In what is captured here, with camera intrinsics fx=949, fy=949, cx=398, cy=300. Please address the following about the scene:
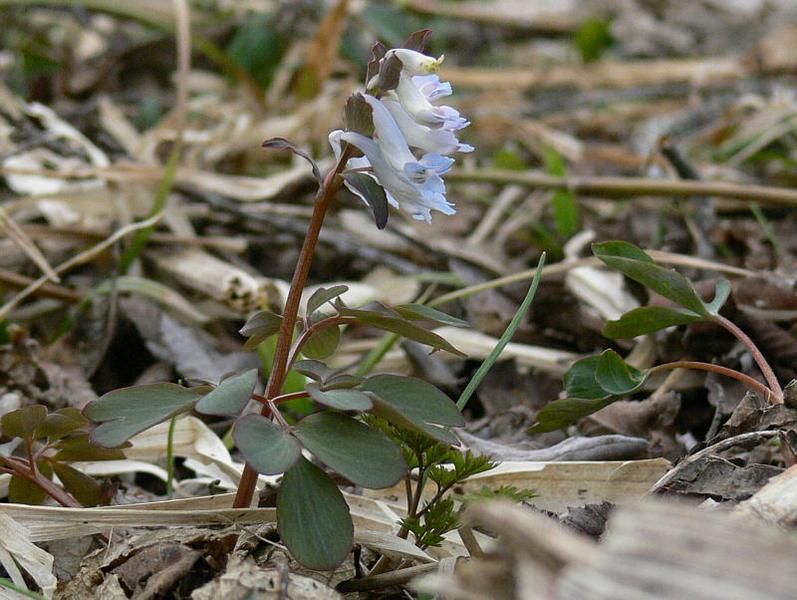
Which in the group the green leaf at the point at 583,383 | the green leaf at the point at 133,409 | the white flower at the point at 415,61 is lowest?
the green leaf at the point at 583,383

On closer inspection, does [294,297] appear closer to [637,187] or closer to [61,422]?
[61,422]

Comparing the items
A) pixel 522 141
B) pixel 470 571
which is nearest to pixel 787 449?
pixel 470 571

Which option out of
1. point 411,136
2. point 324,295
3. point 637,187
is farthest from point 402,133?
point 637,187

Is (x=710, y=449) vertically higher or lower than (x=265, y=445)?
lower

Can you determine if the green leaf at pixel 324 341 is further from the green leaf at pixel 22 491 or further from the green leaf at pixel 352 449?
the green leaf at pixel 22 491

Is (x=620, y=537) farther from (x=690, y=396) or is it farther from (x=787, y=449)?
(x=690, y=396)

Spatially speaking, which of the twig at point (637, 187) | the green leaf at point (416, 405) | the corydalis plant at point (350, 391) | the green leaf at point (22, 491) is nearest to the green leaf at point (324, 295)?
the corydalis plant at point (350, 391)
